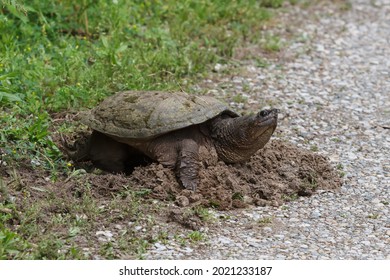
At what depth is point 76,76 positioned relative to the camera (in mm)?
7504

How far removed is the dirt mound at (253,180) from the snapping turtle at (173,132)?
9 cm

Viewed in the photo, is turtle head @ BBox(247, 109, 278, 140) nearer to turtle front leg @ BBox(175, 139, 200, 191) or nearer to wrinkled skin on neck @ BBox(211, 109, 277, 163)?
wrinkled skin on neck @ BBox(211, 109, 277, 163)

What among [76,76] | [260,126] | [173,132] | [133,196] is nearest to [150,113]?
[173,132]

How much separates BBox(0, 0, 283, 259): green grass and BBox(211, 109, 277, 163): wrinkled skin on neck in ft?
2.37

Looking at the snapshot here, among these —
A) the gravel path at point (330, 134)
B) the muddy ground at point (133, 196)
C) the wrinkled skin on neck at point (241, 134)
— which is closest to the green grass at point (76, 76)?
the muddy ground at point (133, 196)

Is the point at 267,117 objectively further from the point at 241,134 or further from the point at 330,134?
the point at 330,134

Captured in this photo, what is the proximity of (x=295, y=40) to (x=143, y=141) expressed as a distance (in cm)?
411

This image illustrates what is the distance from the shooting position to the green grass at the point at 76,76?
207 inches

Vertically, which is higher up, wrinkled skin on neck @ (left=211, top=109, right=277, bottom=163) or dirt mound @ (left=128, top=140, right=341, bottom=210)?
wrinkled skin on neck @ (left=211, top=109, right=277, bottom=163)

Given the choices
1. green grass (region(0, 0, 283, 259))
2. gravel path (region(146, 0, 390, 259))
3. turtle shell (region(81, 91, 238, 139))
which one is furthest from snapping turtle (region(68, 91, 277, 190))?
gravel path (region(146, 0, 390, 259))

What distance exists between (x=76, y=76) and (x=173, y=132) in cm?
183

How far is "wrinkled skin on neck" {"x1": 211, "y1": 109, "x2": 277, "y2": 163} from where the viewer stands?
19.5 feet

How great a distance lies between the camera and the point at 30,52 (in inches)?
312

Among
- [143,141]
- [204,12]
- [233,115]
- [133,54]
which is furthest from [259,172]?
[204,12]
